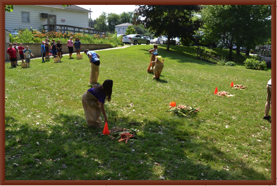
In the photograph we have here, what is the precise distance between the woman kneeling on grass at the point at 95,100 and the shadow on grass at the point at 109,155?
0.32m

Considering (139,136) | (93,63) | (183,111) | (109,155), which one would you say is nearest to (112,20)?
(93,63)

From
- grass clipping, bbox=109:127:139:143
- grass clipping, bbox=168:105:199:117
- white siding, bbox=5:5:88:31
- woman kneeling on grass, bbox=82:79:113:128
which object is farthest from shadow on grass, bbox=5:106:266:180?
white siding, bbox=5:5:88:31

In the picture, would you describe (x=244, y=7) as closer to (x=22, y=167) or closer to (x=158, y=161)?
(x=158, y=161)

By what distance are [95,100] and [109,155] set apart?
186 cm

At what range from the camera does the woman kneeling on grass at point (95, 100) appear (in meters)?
6.30

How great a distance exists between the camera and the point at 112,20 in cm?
9606

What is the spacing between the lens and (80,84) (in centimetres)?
1222

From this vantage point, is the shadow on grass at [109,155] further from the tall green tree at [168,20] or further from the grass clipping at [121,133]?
the tall green tree at [168,20]

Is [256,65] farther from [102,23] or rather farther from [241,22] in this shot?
[102,23]

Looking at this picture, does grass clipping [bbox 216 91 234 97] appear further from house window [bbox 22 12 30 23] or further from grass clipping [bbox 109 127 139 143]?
house window [bbox 22 12 30 23]

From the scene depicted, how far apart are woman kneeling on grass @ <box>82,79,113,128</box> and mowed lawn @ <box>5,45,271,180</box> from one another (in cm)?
32

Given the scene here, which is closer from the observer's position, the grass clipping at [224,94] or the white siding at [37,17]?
the grass clipping at [224,94]

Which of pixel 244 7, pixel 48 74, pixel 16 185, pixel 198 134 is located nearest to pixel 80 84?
pixel 48 74

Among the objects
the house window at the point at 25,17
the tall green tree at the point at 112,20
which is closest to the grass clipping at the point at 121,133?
the house window at the point at 25,17
